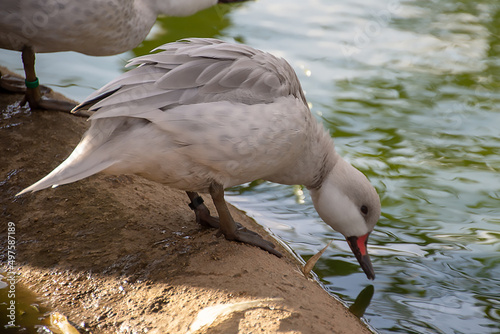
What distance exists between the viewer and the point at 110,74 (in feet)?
20.2

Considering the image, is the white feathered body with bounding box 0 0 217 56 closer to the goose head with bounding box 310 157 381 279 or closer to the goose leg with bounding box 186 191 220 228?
the goose leg with bounding box 186 191 220 228

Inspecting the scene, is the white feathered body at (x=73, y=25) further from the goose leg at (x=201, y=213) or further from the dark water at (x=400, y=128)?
the dark water at (x=400, y=128)

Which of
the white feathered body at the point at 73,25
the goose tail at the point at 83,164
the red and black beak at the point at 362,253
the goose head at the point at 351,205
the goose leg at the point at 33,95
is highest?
the white feathered body at the point at 73,25

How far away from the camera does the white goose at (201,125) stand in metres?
2.83

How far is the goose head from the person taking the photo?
3699 millimetres

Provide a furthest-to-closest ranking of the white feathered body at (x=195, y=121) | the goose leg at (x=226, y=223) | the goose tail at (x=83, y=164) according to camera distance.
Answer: the goose leg at (x=226, y=223), the white feathered body at (x=195, y=121), the goose tail at (x=83, y=164)

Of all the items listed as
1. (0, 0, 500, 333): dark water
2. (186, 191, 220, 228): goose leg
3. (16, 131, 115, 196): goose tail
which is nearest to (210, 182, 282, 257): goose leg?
(186, 191, 220, 228): goose leg

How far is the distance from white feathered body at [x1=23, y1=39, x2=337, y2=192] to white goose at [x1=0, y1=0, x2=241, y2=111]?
957 millimetres

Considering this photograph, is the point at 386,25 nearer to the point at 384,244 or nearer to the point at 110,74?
the point at 110,74

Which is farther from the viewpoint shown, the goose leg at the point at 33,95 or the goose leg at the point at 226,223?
the goose leg at the point at 33,95

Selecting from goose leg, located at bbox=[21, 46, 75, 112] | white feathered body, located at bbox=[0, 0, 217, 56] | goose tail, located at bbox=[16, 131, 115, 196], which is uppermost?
white feathered body, located at bbox=[0, 0, 217, 56]

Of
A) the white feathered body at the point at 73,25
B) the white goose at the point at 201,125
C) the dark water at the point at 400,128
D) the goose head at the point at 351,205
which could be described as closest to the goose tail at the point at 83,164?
the white goose at the point at 201,125

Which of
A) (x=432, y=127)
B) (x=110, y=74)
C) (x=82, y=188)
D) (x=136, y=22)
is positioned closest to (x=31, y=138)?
(x=82, y=188)

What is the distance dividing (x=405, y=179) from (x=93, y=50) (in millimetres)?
2581
